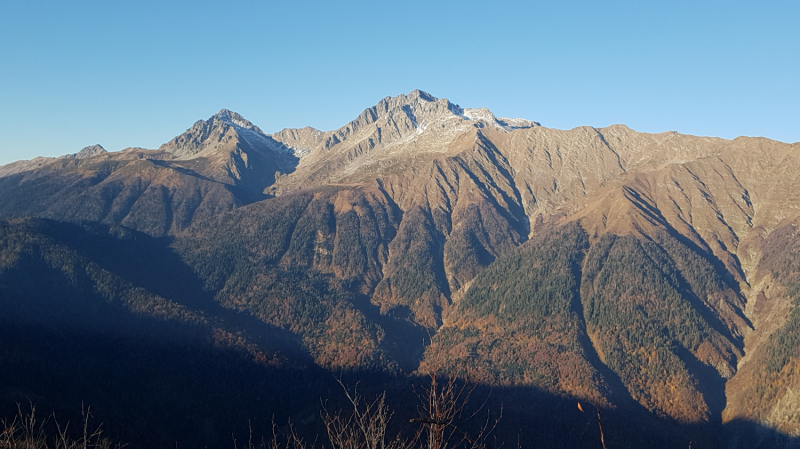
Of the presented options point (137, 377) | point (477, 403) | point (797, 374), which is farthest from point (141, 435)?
point (797, 374)

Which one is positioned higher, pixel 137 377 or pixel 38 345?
pixel 38 345

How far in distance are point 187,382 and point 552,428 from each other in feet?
381

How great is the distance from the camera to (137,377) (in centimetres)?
18675

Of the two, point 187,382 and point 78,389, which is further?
point 187,382

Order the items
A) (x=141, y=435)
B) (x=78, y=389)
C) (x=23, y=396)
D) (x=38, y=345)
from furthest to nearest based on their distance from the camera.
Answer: (x=38, y=345)
(x=78, y=389)
(x=141, y=435)
(x=23, y=396)

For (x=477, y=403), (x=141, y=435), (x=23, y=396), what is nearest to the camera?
(x=23, y=396)

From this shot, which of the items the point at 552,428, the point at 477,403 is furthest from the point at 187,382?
the point at 552,428

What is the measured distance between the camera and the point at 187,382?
192 m

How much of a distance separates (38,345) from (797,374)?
23559 centimetres

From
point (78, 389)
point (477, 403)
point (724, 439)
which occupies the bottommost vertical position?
point (724, 439)

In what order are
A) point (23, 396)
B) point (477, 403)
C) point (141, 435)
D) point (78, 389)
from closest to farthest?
point (23, 396), point (141, 435), point (78, 389), point (477, 403)

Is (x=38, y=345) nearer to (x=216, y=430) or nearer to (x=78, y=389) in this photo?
(x=78, y=389)

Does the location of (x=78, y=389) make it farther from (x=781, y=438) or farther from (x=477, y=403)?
(x=781, y=438)

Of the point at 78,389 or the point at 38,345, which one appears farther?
the point at 38,345
